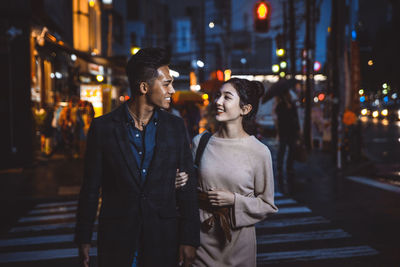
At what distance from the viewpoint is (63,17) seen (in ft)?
74.6

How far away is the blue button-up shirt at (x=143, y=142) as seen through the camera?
2.86 meters

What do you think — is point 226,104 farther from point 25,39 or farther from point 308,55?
point 308,55

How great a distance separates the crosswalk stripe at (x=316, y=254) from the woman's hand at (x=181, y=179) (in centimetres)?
326

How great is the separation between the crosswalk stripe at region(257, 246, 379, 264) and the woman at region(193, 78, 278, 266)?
2.70 m

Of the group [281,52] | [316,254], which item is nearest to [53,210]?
[316,254]

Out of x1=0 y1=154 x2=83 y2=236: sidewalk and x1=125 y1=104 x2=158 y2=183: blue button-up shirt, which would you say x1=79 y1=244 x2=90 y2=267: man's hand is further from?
x1=0 y1=154 x2=83 y2=236: sidewalk

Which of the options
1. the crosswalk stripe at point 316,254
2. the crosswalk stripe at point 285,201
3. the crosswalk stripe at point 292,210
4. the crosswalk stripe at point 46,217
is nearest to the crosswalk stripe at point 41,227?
the crosswalk stripe at point 46,217

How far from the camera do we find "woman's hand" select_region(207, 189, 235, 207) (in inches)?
128

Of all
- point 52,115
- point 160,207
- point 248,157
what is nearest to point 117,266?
point 160,207

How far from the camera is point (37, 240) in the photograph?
7113mm

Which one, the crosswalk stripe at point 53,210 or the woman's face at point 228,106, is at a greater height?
the woman's face at point 228,106

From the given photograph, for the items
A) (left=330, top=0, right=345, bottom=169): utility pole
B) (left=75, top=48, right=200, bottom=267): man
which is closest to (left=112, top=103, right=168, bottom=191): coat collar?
(left=75, top=48, right=200, bottom=267): man

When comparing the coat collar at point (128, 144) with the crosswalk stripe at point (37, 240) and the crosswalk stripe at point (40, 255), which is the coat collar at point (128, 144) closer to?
the crosswalk stripe at point (40, 255)

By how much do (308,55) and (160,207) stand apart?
20750 millimetres
